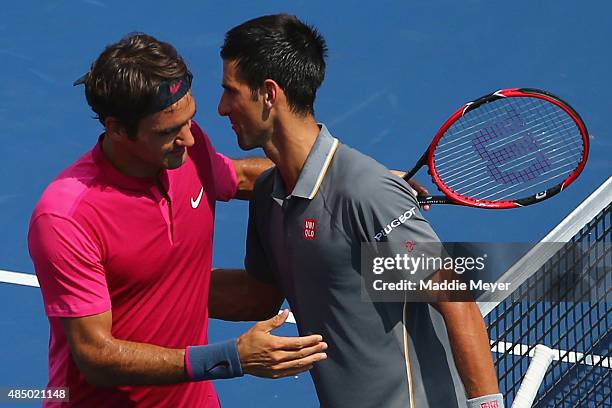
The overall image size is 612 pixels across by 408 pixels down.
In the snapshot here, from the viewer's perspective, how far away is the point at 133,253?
4430 millimetres

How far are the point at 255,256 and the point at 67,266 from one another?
84cm

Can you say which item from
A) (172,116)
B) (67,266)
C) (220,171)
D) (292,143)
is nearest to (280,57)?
(292,143)

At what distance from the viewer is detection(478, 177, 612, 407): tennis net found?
580 centimetres

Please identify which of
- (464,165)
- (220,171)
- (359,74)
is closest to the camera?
(220,171)

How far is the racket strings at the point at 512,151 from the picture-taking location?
677 centimetres

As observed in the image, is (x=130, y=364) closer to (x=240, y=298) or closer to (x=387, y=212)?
(x=240, y=298)

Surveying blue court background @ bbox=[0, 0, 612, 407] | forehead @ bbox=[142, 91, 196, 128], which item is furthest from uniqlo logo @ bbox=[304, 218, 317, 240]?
blue court background @ bbox=[0, 0, 612, 407]

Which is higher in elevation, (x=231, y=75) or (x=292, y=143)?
(x=231, y=75)

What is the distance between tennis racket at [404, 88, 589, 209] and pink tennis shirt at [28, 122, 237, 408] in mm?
2064

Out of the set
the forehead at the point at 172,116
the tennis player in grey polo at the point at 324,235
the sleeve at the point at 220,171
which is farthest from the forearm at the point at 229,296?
the forehead at the point at 172,116

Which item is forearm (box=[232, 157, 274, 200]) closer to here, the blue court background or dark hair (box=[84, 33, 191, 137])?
dark hair (box=[84, 33, 191, 137])

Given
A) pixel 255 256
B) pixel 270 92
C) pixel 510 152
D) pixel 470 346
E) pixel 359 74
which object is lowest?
pixel 470 346

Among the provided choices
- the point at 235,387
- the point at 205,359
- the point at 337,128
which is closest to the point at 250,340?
the point at 205,359

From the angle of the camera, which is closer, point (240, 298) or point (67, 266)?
point (67, 266)
